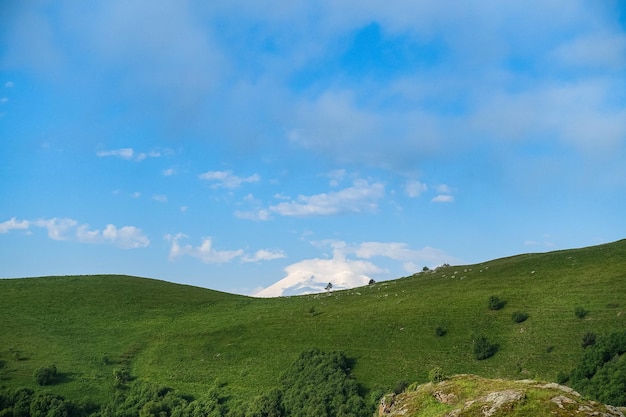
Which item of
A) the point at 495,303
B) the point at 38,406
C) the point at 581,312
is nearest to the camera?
the point at 581,312

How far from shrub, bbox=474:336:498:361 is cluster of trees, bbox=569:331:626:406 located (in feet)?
36.3

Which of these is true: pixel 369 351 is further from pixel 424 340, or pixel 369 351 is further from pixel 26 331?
pixel 26 331

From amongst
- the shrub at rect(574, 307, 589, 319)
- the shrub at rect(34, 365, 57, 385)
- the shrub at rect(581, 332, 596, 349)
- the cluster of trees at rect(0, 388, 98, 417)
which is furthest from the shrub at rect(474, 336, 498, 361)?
the shrub at rect(34, 365, 57, 385)

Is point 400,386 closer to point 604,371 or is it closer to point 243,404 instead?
point 243,404

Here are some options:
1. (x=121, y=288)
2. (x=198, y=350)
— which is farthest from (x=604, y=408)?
(x=121, y=288)

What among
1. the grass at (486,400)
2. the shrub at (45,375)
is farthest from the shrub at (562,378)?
the shrub at (45,375)

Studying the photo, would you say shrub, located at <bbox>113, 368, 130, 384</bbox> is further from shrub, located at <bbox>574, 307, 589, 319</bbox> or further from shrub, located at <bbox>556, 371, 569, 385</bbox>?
shrub, located at <bbox>574, 307, 589, 319</bbox>

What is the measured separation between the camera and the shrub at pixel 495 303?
72.2 metres

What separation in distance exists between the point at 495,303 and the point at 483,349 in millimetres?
13888

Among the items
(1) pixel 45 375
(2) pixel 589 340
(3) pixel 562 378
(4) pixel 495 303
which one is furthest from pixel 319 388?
(1) pixel 45 375

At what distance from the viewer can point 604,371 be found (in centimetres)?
4612

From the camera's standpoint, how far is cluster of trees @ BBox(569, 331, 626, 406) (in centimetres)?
4209

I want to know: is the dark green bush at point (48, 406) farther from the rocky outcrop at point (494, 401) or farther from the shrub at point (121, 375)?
the rocky outcrop at point (494, 401)

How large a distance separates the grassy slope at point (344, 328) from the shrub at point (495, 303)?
1032mm
